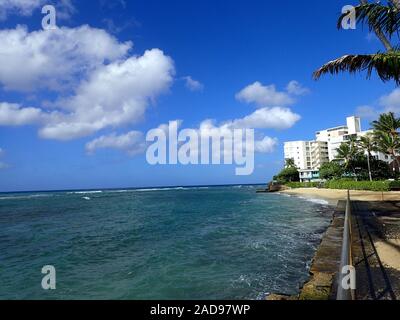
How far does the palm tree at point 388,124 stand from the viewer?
182 ft

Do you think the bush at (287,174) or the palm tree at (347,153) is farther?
the bush at (287,174)

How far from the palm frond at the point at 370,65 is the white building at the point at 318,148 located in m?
125

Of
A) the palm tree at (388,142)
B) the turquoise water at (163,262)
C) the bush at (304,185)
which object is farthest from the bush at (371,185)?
the turquoise water at (163,262)

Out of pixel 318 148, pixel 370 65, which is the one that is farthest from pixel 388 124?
pixel 318 148

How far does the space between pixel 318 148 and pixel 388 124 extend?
281ft

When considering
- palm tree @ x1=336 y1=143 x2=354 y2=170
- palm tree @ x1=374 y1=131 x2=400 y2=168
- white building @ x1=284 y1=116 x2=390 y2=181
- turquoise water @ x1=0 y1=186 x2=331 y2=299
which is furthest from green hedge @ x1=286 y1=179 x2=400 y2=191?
white building @ x1=284 y1=116 x2=390 y2=181

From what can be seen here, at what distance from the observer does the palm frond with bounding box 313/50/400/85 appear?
942 centimetres

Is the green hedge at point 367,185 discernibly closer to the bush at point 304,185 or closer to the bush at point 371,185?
the bush at point 371,185

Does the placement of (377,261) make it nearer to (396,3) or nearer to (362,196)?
(396,3)

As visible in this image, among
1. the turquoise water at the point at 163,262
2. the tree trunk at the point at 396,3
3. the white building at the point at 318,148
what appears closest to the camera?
the tree trunk at the point at 396,3

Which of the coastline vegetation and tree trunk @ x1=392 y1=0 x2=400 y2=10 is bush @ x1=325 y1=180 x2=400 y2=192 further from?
tree trunk @ x1=392 y1=0 x2=400 y2=10

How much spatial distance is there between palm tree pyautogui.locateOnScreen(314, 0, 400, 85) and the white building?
126 meters
